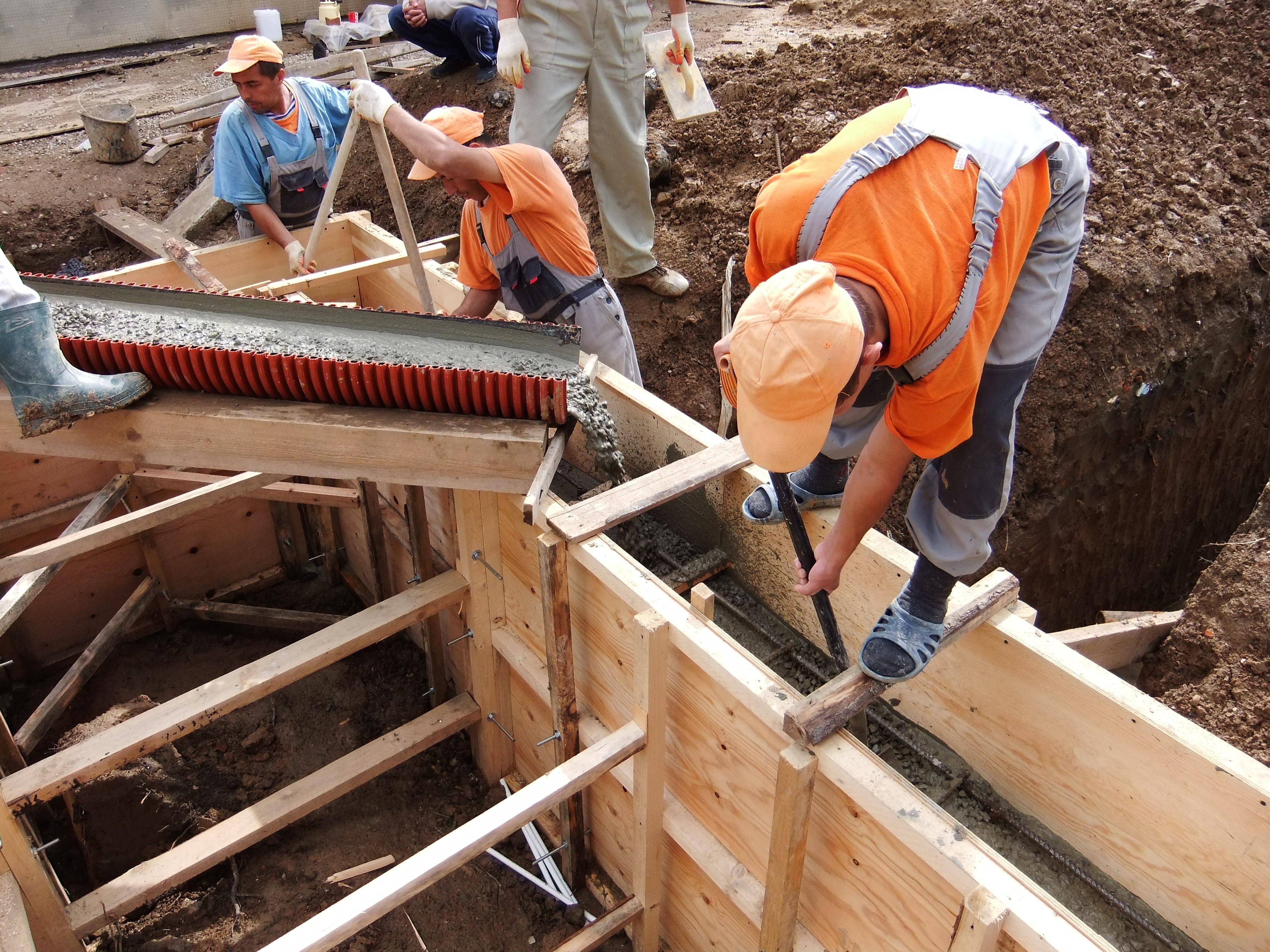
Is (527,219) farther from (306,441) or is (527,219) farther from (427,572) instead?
(427,572)

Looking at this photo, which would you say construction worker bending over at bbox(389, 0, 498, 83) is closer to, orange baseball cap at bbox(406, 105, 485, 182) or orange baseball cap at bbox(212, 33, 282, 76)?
orange baseball cap at bbox(212, 33, 282, 76)

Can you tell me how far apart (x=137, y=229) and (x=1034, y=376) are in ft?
19.9

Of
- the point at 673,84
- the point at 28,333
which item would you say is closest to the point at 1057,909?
the point at 28,333

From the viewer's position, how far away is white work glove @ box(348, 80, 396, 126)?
3396 millimetres

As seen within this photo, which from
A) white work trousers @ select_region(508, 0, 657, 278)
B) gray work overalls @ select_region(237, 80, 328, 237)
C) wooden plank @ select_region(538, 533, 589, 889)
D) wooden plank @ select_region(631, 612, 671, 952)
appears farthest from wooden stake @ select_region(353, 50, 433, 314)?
wooden plank @ select_region(631, 612, 671, 952)

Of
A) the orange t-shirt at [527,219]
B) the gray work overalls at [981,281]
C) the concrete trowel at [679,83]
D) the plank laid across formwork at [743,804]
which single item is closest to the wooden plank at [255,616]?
the plank laid across formwork at [743,804]

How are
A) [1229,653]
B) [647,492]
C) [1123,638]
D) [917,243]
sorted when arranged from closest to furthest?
[917,243] < [647,492] < [1229,653] < [1123,638]

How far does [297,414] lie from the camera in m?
2.74

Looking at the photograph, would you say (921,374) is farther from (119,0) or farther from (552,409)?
(119,0)

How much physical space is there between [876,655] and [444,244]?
3.71 metres

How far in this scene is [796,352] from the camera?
1.54 metres

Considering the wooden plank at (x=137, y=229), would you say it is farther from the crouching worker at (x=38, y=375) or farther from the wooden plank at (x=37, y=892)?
the wooden plank at (x=37, y=892)

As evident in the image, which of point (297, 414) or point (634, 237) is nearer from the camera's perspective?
point (297, 414)

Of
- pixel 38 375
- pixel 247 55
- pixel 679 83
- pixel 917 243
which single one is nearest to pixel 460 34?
pixel 247 55
